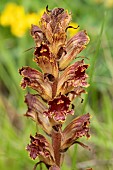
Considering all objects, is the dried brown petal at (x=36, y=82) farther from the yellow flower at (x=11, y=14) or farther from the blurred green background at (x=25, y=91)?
the yellow flower at (x=11, y=14)

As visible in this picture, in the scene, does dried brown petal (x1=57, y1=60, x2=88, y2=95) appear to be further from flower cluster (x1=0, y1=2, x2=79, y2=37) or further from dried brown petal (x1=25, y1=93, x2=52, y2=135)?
flower cluster (x1=0, y1=2, x2=79, y2=37)

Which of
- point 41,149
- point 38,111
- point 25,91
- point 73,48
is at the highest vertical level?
point 25,91

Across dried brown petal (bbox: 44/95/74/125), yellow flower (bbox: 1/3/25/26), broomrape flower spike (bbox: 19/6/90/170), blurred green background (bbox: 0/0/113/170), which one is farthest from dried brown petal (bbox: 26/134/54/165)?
yellow flower (bbox: 1/3/25/26)

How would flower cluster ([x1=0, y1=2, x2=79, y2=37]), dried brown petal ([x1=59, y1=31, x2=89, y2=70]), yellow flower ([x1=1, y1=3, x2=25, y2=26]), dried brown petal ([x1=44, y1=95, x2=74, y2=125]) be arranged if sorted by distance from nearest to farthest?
dried brown petal ([x1=44, y1=95, x2=74, y2=125]), dried brown petal ([x1=59, y1=31, x2=89, y2=70]), flower cluster ([x1=0, y1=2, x2=79, y2=37]), yellow flower ([x1=1, y1=3, x2=25, y2=26])

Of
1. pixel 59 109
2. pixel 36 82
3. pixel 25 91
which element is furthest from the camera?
pixel 25 91

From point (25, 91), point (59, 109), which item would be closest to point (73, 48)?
point (59, 109)

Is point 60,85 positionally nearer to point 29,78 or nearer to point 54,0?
point 29,78

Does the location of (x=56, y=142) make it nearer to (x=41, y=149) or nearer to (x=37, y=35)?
(x=41, y=149)
